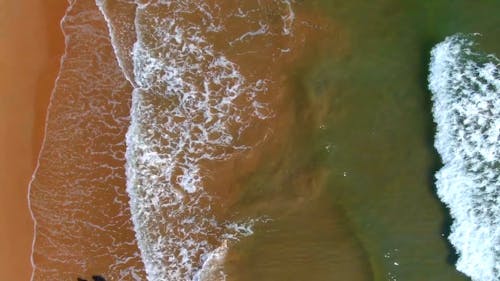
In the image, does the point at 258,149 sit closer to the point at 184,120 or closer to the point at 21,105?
the point at 184,120

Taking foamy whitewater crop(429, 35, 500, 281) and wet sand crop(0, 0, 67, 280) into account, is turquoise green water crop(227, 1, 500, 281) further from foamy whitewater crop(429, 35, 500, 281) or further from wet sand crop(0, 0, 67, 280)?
wet sand crop(0, 0, 67, 280)

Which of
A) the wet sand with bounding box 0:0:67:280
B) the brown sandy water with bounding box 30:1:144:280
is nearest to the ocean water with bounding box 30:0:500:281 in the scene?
the brown sandy water with bounding box 30:1:144:280

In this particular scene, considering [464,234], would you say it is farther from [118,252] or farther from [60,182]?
[60,182]

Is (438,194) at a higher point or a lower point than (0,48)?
lower

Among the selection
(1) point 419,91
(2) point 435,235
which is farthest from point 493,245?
(1) point 419,91

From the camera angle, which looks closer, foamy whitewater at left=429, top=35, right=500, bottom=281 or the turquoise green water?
the turquoise green water

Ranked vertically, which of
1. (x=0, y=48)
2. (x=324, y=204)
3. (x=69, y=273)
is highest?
(x=0, y=48)

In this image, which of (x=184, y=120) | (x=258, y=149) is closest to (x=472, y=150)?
(x=258, y=149)
